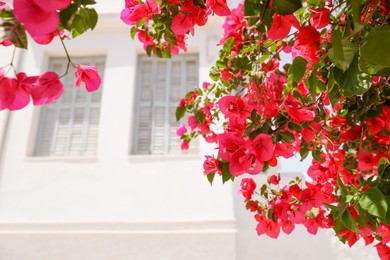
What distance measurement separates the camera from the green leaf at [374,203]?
3.89 ft

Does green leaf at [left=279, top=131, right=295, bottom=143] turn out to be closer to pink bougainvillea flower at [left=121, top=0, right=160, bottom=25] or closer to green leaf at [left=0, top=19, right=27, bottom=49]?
pink bougainvillea flower at [left=121, top=0, right=160, bottom=25]

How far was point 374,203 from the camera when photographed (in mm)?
1219

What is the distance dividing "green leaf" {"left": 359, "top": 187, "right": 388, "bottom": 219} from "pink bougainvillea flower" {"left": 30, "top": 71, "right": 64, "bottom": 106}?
924mm

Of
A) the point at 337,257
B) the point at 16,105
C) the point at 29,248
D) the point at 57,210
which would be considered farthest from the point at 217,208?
the point at 16,105

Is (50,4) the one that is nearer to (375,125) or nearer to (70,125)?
(375,125)

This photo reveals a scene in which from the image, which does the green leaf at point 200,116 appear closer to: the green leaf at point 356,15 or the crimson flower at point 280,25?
the crimson flower at point 280,25

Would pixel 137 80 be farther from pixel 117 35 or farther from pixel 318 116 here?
pixel 318 116

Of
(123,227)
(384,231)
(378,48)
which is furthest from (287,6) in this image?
(123,227)

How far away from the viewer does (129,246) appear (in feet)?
15.5

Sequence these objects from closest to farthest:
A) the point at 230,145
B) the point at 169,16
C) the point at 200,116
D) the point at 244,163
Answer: the point at 244,163, the point at 230,145, the point at 169,16, the point at 200,116

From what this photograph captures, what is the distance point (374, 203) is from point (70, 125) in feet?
15.9

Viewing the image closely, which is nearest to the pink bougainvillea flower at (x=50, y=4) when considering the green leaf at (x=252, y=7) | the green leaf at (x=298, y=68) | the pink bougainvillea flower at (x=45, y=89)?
the pink bougainvillea flower at (x=45, y=89)

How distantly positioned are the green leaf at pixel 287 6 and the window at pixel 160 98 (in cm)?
422

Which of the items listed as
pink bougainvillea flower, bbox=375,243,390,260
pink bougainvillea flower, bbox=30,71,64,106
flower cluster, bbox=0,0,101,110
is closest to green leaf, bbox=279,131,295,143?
flower cluster, bbox=0,0,101,110
